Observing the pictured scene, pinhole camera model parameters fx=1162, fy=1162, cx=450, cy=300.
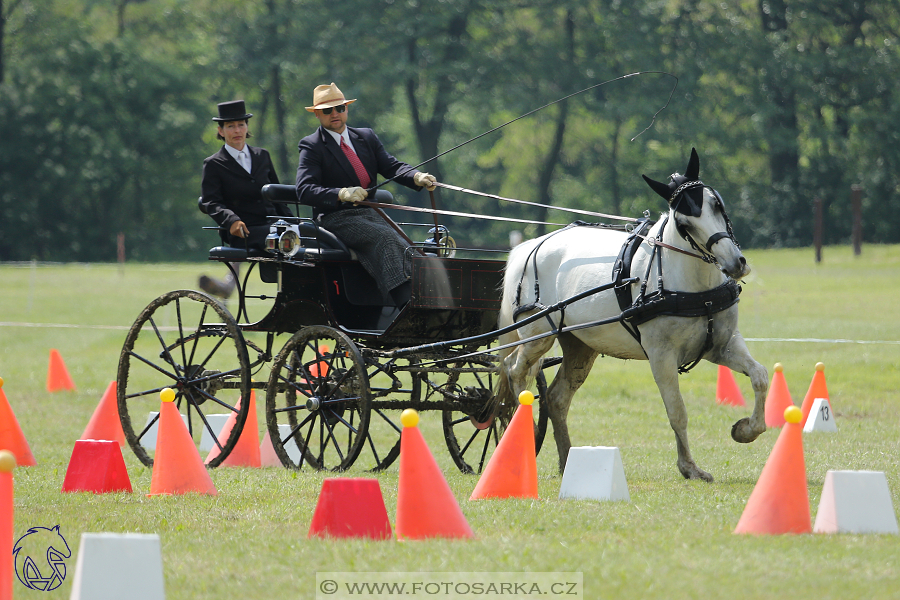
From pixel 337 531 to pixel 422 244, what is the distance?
134 inches

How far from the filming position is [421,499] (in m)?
5.29

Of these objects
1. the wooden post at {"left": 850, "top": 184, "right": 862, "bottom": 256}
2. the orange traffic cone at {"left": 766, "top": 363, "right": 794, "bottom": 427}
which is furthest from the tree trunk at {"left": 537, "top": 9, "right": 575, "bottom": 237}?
the orange traffic cone at {"left": 766, "top": 363, "right": 794, "bottom": 427}

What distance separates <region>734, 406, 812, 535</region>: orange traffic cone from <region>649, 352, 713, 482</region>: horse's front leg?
2034 millimetres

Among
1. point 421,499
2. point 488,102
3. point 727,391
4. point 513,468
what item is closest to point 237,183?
point 513,468

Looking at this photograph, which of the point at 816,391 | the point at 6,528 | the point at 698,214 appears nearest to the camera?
the point at 6,528

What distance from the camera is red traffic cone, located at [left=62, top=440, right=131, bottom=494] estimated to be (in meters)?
7.04

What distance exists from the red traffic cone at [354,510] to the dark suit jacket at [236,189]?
379 cm

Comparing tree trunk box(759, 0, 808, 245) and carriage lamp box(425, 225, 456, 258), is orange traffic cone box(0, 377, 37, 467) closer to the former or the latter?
carriage lamp box(425, 225, 456, 258)

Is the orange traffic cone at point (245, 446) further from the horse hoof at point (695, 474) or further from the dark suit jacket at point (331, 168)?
the horse hoof at point (695, 474)

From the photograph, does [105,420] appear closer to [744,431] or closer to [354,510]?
[354,510]

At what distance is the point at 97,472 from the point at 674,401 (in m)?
3.60

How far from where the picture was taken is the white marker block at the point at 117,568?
404 centimetres

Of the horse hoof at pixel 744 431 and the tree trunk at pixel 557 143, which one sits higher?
the tree trunk at pixel 557 143

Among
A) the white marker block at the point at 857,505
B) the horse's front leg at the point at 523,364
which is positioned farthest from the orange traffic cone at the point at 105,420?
the white marker block at the point at 857,505
